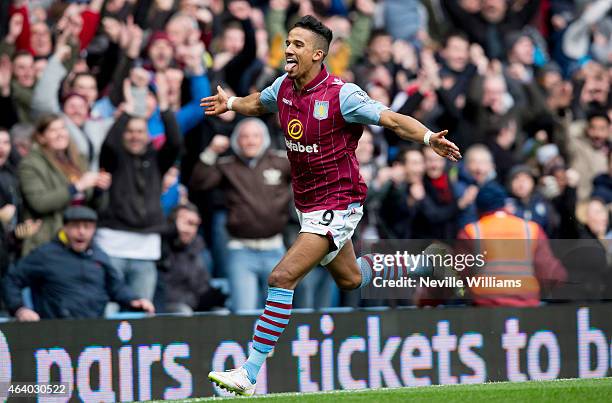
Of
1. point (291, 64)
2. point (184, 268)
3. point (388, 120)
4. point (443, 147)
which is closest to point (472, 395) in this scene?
point (443, 147)

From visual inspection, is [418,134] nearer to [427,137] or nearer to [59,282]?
[427,137]

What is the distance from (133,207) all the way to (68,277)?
1115 millimetres

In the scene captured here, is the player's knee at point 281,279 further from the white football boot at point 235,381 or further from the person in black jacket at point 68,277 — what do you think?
the person in black jacket at point 68,277

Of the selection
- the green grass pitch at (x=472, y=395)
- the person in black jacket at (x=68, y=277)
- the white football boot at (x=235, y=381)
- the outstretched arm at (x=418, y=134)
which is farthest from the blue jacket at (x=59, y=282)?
the outstretched arm at (x=418, y=134)

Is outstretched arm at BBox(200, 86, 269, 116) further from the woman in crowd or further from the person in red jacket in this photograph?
the person in red jacket

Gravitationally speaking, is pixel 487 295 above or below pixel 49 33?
below

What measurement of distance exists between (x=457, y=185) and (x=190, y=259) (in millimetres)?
2881

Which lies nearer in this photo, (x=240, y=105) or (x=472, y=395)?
(x=472, y=395)

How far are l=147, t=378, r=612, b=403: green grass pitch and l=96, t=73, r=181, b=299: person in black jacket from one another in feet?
8.07

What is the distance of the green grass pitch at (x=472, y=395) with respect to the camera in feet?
27.2

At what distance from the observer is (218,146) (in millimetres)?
11617

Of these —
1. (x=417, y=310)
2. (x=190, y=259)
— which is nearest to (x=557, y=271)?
(x=417, y=310)

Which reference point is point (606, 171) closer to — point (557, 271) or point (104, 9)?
point (557, 271)

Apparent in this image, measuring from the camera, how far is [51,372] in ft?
30.9
